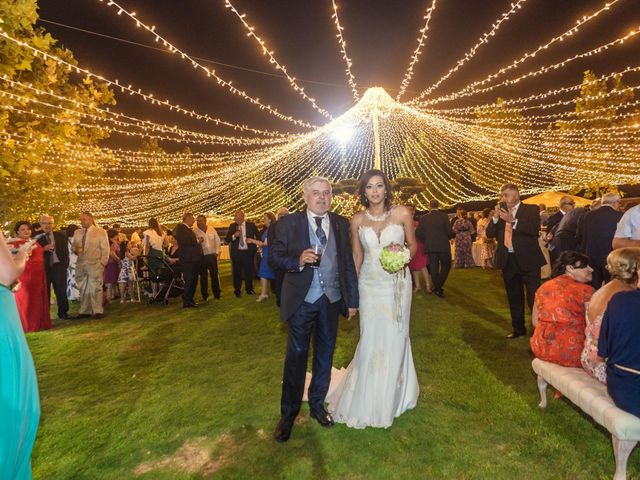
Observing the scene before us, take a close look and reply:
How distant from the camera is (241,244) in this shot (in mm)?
9781

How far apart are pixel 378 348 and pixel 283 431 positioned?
3.27ft

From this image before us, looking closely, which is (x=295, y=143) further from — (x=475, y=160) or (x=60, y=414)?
(x=475, y=160)

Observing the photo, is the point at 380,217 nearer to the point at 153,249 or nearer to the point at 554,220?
the point at 554,220

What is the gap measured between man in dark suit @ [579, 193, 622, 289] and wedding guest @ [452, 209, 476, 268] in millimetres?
6595

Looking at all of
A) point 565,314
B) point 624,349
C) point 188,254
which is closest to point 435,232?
point 188,254

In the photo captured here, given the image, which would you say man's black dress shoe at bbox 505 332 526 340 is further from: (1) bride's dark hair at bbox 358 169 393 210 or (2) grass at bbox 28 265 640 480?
(1) bride's dark hair at bbox 358 169 393 210

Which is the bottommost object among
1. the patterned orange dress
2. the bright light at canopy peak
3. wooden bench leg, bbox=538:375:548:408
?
wooden bench leg, bbox=538:375:548:408

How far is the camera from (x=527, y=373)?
4.40m

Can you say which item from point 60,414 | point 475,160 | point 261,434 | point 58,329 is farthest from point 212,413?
point 475,160

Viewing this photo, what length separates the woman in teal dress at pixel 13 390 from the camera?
171cm

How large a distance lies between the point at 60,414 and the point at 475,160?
28221mm

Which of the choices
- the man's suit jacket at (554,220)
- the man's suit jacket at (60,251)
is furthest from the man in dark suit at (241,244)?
the man's suit jacket at (554,220)

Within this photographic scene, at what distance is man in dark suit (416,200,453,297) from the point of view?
28.9 ft

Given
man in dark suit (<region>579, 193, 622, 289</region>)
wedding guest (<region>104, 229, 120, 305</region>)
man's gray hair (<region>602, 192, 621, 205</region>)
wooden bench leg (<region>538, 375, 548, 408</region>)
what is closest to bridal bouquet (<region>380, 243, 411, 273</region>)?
wooden bench leg (<region>538, 375, 548, 408</region>)
